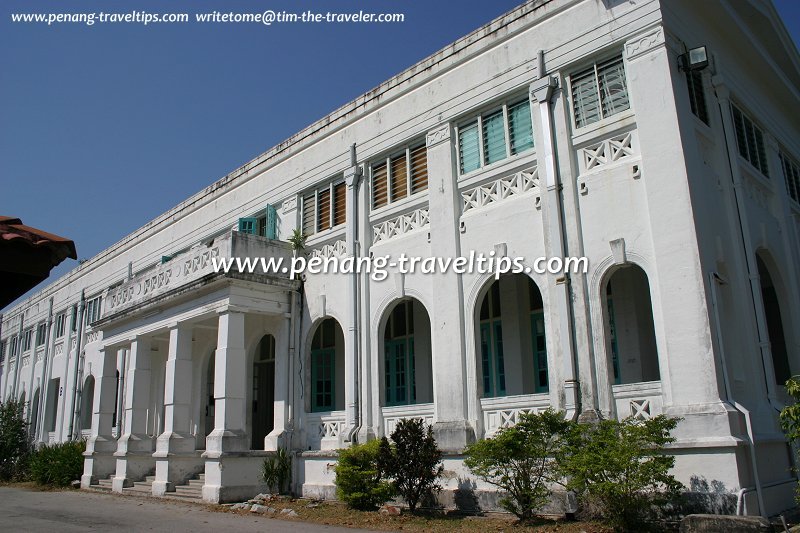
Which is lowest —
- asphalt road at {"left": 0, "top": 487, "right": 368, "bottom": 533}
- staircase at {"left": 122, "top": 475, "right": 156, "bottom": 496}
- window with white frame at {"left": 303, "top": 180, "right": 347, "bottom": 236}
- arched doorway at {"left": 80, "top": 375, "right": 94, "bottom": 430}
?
asphalt road at {"left": 0, "top": 487, "right": 368, "bottom": 533}

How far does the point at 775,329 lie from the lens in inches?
555

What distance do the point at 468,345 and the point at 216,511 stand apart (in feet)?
18.9

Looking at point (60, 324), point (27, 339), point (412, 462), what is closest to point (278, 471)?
point (412, 462)

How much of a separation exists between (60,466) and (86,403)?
623 cm

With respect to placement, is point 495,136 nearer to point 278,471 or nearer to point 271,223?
point 271,223

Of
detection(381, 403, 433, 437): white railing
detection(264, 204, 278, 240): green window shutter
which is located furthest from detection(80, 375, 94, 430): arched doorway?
detection(381, 403, 433, 437): white railing

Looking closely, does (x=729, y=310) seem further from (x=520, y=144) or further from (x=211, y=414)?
(x=211, y=414)

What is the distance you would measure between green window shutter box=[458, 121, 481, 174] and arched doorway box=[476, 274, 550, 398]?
2338mm

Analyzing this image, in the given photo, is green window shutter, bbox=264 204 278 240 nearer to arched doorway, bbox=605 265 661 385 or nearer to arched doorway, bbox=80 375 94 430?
arched doorway, bbox=605 265 661 385

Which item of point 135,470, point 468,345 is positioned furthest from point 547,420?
point 135,470

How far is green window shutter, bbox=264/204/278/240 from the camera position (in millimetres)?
17109

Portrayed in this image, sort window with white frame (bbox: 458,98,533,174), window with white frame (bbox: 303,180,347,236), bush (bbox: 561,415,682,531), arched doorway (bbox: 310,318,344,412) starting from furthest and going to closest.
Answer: arched doorway (bbox: 310,318,344,412) → window with white frame (bbox: 303,180,347,236) → window with white frame (bbox: 458,98,533,174) → bush (bbox: 561,415,682,531)

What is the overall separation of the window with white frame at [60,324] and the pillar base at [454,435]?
21.9 meters

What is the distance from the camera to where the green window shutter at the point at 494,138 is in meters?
12.4
